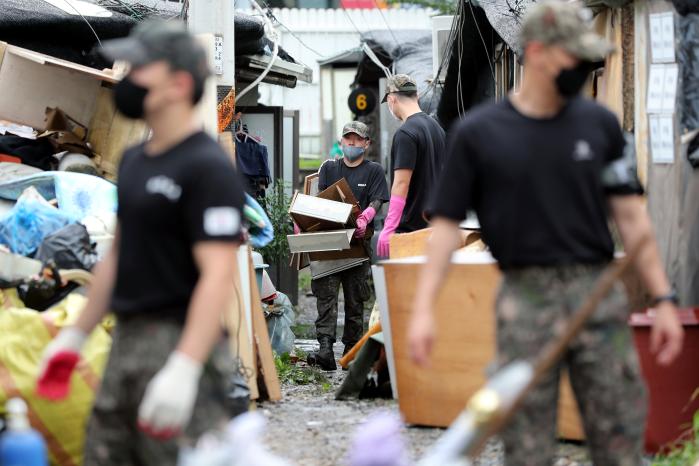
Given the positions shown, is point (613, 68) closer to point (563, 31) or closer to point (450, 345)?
point (450, 345)

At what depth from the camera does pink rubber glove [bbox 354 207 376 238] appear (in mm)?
10094

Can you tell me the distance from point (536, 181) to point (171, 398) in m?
1.41

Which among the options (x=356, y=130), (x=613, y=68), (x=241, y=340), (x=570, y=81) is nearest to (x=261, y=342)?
(x=241, y=340)

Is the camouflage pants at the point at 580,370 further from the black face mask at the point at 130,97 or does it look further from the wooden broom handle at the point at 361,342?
the wooden broom handle at the point at 361,342

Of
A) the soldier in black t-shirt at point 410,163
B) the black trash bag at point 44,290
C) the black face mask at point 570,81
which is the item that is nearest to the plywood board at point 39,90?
the soldier in black t-shirt at point 410,163

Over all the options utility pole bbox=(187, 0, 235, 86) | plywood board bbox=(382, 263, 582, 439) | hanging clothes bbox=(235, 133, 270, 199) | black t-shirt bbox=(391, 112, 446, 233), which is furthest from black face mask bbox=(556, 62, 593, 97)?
hanging clothes bbox=(235, 133, 270, 199)

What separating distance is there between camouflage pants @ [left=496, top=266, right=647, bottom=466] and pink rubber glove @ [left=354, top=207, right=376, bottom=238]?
20.3 ft

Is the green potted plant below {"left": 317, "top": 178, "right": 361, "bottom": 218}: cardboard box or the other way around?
below

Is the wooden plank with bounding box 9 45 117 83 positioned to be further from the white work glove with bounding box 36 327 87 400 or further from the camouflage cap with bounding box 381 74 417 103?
the white work glove with bounding box 36 327 87 400

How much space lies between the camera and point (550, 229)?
387cm

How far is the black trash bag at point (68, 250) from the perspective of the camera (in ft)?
22.5

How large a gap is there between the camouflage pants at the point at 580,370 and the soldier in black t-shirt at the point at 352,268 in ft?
19.3

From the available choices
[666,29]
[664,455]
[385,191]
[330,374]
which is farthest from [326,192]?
[664,455]

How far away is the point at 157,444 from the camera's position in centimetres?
356
